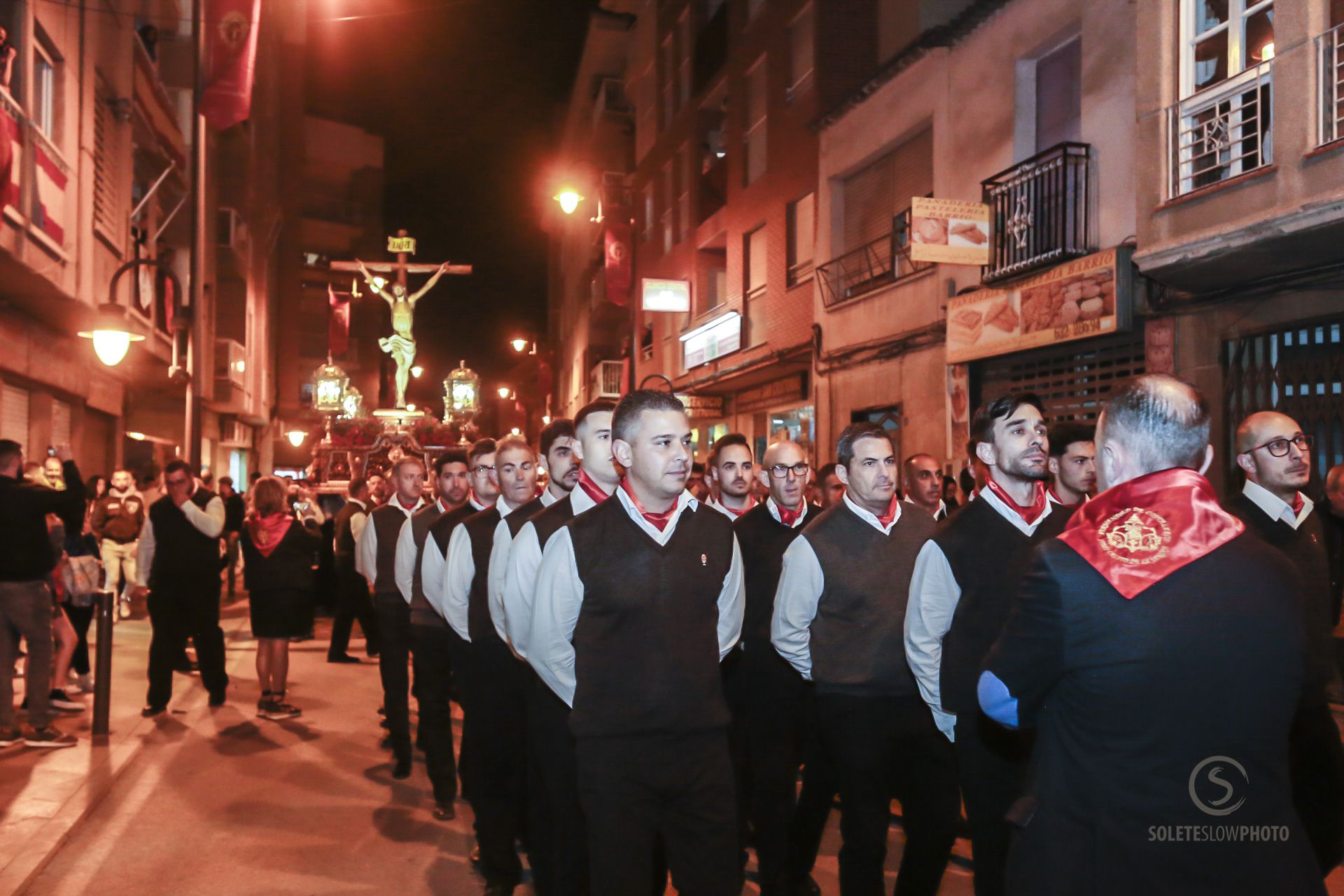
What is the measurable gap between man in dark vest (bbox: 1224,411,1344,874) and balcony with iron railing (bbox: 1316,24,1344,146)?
5.03 m

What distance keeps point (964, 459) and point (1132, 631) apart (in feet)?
37.9

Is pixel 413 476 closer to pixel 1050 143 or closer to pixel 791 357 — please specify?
pixel 1050 143

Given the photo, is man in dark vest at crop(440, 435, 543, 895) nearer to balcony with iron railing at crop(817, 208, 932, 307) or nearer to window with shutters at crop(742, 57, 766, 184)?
balcony with iron railing at crop(817, 208, 932, 307)

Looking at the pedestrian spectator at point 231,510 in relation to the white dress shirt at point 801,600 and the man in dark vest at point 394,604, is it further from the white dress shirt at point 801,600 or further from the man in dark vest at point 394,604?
the white dress shirt at point 801,600

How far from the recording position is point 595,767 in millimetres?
3572

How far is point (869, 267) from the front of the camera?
Result: 1691 cm

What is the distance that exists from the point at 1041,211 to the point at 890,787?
9.56m

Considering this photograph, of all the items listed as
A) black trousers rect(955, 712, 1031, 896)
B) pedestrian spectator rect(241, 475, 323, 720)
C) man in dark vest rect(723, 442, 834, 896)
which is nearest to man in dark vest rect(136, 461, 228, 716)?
pedestrian spectator rect(241, 475, 323, 720)

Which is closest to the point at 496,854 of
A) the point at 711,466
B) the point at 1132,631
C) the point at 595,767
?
the point at 595,767

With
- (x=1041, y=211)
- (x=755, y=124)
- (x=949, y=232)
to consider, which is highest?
(x=755, y=124)

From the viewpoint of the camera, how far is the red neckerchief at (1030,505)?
395cm

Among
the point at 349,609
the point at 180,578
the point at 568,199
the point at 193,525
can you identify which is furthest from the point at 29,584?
the point at 568,199

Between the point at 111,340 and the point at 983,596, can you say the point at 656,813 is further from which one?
the point at 111,340

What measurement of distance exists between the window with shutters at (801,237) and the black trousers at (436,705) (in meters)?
14.3
